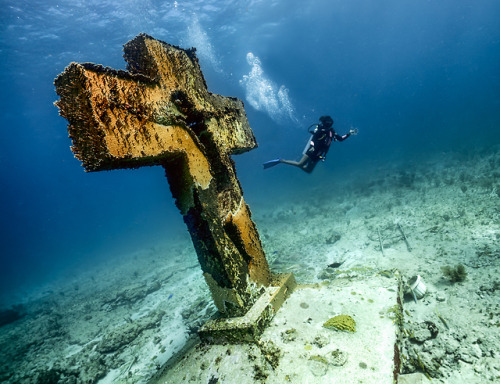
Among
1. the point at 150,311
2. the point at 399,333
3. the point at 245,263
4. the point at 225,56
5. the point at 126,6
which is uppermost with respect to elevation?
the point at 225,56

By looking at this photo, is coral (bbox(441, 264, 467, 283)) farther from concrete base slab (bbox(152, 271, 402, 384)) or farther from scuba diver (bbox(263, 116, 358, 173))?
scuba diver (bbox(263, 116, 358, 173))

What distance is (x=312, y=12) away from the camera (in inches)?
1378

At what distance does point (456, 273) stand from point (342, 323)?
2.79 metres

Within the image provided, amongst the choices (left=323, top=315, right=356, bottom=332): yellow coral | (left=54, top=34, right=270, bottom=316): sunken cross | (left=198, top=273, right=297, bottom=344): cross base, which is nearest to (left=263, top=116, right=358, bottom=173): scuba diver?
(left=54, top=34, right=270, bottom=316): sunken cross

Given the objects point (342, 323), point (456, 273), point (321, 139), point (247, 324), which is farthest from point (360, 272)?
point (321, 139)

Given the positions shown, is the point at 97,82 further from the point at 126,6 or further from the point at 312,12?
the point at 312,12

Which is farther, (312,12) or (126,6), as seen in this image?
(312,12)

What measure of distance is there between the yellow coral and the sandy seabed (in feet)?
1.90

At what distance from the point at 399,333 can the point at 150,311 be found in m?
6.31

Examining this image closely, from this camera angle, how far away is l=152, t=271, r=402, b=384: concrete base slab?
187 centimetres

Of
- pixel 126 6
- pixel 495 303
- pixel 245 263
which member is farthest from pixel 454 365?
pixel 126 6

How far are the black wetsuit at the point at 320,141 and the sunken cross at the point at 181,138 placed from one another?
16.7 ft

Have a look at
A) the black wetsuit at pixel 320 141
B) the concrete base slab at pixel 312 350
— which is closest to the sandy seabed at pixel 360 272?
the concrete base slab at pixel 312 350

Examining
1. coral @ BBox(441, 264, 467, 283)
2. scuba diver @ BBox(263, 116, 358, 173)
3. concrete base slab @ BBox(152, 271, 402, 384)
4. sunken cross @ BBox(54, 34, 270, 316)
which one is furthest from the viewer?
scuba diver @ BBox(263, 116, 358, 173)
